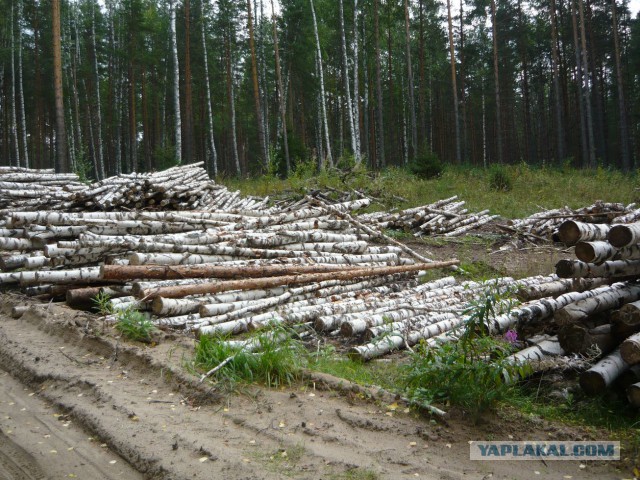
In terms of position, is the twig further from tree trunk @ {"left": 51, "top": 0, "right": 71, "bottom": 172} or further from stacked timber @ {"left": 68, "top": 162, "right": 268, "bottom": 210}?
tree trunk @ {"left": 51, "top": 0, "right": 71, "bottom": 172}

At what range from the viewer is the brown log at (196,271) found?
243 inches

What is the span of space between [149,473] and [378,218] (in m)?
10.2

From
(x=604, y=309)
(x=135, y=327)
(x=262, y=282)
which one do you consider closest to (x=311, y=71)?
(x=262, y=282)

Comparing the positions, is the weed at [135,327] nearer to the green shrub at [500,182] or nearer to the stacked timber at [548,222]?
the stacked timber at [548,222]

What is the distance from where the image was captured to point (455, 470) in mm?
3100

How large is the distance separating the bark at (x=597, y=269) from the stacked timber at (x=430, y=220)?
7.83 meters

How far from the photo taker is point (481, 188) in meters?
17.9

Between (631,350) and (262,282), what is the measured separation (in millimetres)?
4315

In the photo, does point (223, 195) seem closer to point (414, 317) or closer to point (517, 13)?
point (414, 317)

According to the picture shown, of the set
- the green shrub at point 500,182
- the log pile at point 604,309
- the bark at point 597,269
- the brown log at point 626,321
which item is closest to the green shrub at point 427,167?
the green shrub at point 500,182

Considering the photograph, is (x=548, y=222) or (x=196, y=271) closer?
(x=196, y=271)

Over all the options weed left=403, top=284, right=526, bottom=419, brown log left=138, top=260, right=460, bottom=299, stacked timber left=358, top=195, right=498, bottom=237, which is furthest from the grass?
weed left=403, top=284, right=526, bottom=419

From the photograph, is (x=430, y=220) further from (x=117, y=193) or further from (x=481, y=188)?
(x=117, y=193)

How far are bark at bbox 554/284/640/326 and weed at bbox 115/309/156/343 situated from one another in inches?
157
